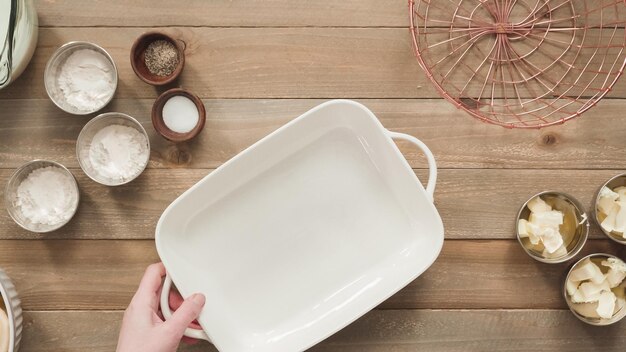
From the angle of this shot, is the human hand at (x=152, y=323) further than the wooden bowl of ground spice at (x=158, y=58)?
No

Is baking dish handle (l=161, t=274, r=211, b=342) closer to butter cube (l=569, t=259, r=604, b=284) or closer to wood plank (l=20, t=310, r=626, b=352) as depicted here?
wood plank (l=20, t=310, r=626, b=352)

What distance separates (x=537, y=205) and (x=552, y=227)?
44 mm

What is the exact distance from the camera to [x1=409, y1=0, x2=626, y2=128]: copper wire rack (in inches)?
37.0

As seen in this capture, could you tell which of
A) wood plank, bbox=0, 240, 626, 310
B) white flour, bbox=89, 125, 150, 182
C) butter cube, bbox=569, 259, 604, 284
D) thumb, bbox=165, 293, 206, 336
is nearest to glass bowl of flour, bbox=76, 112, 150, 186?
white flour, bbox=89, 125, 150, 182

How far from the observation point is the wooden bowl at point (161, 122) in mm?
876

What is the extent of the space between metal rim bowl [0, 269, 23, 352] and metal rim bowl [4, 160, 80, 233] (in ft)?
0.28

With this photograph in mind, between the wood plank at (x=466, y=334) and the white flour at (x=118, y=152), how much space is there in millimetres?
283

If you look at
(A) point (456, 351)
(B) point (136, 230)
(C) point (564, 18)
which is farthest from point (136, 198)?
(C) point (564, 18)

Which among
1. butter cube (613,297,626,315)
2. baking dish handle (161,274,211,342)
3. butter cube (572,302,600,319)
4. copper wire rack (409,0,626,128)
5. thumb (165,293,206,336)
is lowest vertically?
baking dish handle (161,274,211,342)

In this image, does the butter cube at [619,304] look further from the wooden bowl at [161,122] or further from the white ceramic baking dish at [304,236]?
the wooden bowl at [161,122]

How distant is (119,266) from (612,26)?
951 millimetres

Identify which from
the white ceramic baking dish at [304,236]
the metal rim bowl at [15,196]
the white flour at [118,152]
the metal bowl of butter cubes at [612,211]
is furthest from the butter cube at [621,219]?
the metal rim bowl at [15,196]

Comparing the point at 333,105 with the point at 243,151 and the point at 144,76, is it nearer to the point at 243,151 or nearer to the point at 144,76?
the point at 243,151

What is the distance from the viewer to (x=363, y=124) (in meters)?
0.88
